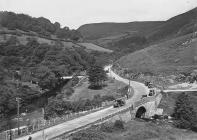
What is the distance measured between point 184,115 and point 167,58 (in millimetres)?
91336

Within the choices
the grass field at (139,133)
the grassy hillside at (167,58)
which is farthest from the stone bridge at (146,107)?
the grassy hillside at (167,58)

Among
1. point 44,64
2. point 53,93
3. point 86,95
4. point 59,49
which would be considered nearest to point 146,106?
point 86,95

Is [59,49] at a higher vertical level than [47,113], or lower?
higher

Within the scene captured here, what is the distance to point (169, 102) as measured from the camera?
317 feet

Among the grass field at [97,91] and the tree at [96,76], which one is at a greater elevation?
the tree at [96,76]

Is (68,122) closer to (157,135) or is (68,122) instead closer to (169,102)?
(157,135)

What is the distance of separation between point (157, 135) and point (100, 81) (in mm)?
58425

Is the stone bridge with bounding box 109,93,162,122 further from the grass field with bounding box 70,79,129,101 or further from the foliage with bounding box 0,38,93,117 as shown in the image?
the foliage with bounding box 0,38,93,117

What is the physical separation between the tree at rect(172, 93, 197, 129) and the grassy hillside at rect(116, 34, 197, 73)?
5384 cm

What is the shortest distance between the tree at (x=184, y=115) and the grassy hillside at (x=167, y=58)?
53.8 meters

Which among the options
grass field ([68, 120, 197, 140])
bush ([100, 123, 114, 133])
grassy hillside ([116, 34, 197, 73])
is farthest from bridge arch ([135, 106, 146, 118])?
grassy hillside ([116, 34, 197, 73])

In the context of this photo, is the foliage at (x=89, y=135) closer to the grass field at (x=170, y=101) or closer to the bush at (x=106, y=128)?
the bush at (x=106, y=128)

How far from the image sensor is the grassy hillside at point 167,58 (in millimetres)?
147625

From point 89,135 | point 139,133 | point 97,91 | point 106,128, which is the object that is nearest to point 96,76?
point 97,91
